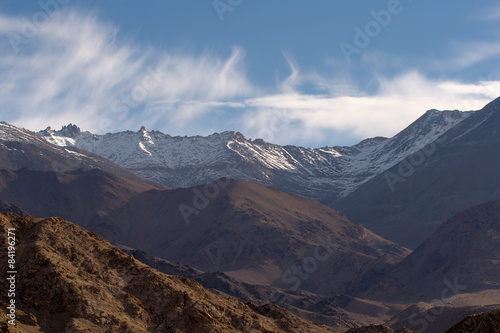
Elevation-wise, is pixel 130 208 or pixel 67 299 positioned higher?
pixel 130 208

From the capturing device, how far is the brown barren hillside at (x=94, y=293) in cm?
3725

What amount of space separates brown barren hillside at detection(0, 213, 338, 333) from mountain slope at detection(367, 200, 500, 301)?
88293 millimetres

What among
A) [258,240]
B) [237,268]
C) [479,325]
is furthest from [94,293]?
[258,240]

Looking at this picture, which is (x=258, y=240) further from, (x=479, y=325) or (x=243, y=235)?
(x=479, y=325)

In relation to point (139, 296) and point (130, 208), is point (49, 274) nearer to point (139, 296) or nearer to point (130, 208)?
point (139, 296)

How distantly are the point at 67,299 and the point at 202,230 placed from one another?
138m

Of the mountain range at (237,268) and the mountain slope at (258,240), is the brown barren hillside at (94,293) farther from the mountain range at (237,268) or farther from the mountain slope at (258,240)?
the mountain slope at (258,240)

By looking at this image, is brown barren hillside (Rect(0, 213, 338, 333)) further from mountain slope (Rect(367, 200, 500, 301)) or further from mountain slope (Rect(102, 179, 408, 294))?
mountain slope (Rect(102, 179, 408, 294))

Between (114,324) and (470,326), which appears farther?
(114,324)

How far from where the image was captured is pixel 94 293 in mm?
39062

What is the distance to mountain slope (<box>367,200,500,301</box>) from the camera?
126500 millimetres

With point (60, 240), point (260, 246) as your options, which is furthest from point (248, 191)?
point (60, 240)

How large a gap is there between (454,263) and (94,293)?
108790 millimetres

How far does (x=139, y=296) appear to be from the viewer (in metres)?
41.5
